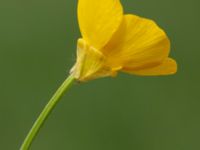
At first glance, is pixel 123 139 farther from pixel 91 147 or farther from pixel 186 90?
pixel 186 90

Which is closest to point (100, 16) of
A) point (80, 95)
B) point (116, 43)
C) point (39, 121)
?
point (116, 43)

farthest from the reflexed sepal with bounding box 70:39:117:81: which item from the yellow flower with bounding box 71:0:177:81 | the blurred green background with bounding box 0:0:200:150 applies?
the blurred green background with bounding box 0:0:200:150

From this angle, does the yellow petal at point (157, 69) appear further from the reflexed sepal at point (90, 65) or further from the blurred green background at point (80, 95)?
the blurred green background at point (80, 95)

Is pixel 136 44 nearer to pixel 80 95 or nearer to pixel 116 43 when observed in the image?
pixel 116 43

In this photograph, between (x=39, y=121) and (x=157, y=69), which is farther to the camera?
(x=157, y=69)

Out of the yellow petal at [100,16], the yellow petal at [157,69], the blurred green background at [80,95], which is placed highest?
the yellow petal at [100,16]

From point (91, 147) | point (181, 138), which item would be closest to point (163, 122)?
point (181, 138)

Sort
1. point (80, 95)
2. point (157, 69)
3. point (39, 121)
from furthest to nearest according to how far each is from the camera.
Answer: point (80, 95) → point (157, 69) → point (39, 121)

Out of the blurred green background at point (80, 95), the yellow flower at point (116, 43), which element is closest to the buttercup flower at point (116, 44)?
the yellow flower at point (116, 43)
